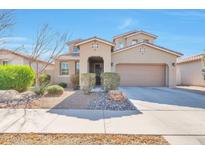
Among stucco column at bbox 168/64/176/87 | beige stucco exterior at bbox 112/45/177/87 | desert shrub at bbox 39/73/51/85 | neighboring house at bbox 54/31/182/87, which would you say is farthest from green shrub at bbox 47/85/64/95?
stucco column at bbox 168/64/176/87

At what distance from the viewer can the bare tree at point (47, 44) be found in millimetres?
22156

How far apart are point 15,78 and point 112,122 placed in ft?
39.3

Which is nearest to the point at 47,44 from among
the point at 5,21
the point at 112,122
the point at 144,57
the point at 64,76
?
the point at 64,76

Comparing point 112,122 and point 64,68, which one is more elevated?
point 64,68

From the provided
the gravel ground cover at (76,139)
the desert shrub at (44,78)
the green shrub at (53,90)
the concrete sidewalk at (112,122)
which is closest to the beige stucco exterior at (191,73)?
the desert shrub at (44,78)

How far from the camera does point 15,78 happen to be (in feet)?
59.6

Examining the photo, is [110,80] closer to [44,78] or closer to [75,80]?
[75,80]

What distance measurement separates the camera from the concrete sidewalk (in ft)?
23.1

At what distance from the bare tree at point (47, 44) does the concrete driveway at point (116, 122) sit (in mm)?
12255
